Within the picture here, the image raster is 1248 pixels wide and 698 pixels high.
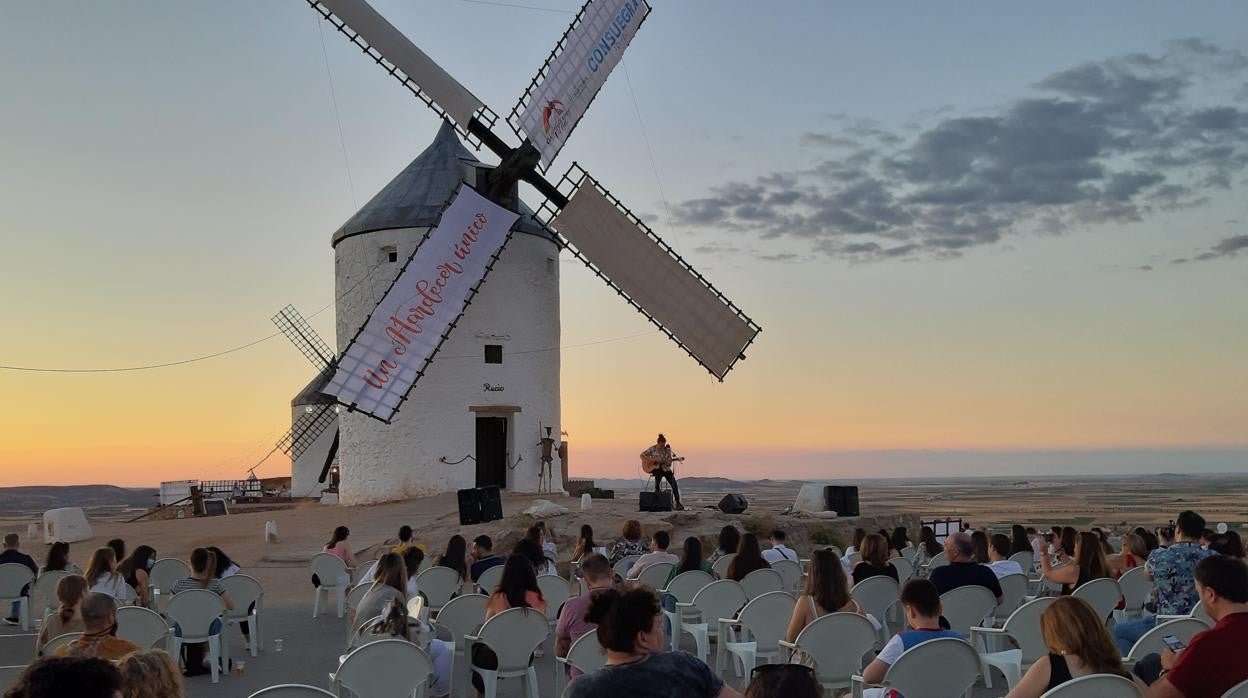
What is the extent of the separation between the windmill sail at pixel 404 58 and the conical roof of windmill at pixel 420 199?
6.21ft

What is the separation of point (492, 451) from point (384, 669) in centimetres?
2010

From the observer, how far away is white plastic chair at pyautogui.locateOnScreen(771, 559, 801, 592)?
34.5 feet

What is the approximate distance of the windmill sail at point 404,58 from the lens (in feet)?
72.8

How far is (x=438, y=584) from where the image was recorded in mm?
10188

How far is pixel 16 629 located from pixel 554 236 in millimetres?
14957

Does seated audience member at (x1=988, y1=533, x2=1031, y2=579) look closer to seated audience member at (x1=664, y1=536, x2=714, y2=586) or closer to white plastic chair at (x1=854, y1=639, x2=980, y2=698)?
seated audience member at (x1=664, y1=536, x2=714, y2=586)

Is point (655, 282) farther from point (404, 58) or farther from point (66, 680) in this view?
point (66, 680)

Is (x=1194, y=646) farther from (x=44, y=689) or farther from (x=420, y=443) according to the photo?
(x=420, y=443)

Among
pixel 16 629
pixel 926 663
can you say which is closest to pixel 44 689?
pixel 926 663

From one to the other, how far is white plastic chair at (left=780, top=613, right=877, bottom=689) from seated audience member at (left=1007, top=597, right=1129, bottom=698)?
183cm

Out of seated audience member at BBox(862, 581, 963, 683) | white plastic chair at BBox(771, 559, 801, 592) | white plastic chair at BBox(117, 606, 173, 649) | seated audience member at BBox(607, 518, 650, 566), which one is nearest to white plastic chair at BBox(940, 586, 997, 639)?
seated audience member at BBox(862, 581, 963, 683)

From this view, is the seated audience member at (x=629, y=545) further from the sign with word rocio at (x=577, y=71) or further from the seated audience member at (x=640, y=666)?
the sign with word rocio at (x=577, y=71)

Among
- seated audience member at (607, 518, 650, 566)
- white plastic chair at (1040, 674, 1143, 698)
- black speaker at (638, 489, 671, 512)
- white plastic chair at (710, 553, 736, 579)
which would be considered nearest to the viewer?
white plastic chair at (1040, 674, 1143, 698)

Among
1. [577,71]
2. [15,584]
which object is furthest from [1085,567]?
[577,71]
